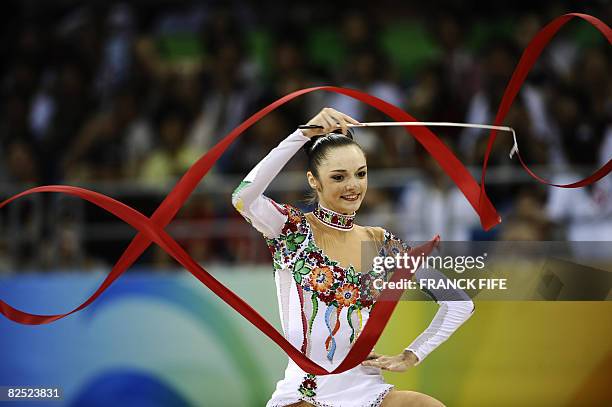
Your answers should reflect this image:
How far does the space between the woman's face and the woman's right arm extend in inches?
4.7

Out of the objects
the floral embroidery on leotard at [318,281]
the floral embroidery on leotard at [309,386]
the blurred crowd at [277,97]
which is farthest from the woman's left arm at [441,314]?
the blurred crowd at [277,97]

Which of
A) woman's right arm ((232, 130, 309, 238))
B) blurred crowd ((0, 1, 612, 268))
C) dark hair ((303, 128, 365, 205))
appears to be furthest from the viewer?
blurred crowd ((0, 1, 612, 268))

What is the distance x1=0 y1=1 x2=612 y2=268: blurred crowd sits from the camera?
231 inches

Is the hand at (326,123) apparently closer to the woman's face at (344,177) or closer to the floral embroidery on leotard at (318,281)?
the woman's face at (344,177)

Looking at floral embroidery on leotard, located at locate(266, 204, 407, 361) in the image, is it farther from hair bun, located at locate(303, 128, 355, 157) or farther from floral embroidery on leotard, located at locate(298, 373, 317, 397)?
hair bun, located at locate(303, 128, 355, 157)

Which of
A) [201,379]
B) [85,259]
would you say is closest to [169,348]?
[201,379]

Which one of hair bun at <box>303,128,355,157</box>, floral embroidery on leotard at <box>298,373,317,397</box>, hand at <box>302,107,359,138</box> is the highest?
hair bun at <box>303,128,355,157</box>

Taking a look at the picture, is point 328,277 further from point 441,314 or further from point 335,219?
point 441,314

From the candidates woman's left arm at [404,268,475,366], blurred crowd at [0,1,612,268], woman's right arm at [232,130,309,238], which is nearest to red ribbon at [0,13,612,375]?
woman's left arm at [404,268,475,366]

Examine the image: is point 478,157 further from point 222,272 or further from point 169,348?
point 169,348

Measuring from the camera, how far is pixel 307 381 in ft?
10.3

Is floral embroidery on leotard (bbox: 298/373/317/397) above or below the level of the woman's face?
below

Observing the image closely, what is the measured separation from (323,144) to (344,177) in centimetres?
13

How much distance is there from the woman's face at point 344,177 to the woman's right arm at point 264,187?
119 mm
